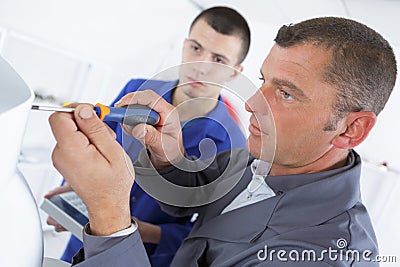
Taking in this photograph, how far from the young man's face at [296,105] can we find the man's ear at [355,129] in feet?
0.04

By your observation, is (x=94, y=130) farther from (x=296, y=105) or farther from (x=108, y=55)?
(x=108, y=55)

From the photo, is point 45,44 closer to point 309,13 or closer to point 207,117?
point 309,13

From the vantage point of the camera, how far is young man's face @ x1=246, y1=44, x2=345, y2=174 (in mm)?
737

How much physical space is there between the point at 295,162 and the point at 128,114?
1.21 ft

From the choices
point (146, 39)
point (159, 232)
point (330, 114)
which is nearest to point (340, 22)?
point (330, 114)

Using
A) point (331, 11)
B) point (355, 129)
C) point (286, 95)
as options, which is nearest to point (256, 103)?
point (286, 95)

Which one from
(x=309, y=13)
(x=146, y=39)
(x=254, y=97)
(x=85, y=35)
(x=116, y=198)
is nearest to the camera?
(x=116, y=198)

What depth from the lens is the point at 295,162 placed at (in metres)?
0.81

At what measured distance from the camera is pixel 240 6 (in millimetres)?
2082

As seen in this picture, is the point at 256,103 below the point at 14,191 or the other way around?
the other way around

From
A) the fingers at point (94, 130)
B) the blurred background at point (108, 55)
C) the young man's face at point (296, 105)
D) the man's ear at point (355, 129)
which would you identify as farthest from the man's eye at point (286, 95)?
the blurred background at point (108, 55)

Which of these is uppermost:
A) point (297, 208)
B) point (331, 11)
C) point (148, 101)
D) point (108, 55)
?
point (331, 11)

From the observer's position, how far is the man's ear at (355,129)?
78 centimetres

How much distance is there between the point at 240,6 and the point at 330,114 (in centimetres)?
142
